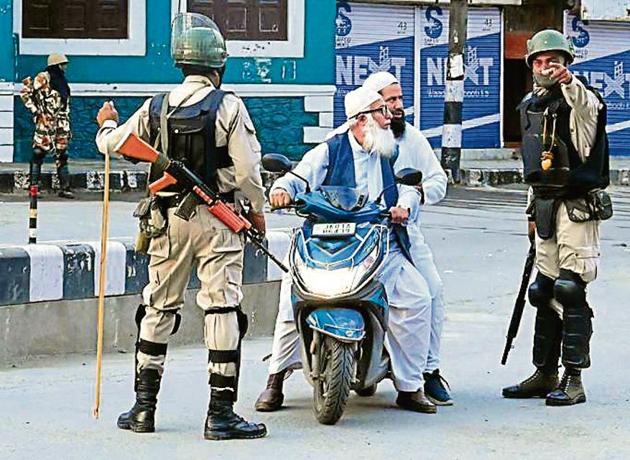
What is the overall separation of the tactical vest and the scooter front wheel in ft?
2.43

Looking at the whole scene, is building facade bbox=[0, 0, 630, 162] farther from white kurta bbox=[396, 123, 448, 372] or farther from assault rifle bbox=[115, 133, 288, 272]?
assault rifle bbox=[115, 133, 288, 272]

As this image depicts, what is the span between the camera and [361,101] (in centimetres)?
684

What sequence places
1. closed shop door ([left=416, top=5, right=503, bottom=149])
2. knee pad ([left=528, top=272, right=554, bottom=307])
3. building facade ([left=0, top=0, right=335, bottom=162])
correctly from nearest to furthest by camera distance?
knee pad ([left=528, top=272, right=554, bottom=307])
building facade ([left=0, top=0, right=335, bottom=162])
closed shop door ([left=416, top=5, right=503, bottom=149])

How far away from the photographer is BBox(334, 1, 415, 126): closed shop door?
2528 centimetres

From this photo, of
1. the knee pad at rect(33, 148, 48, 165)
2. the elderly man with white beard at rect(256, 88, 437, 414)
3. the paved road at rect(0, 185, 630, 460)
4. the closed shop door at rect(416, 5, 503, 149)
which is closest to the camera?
the paved road at rect(0, 185, 630, 460)

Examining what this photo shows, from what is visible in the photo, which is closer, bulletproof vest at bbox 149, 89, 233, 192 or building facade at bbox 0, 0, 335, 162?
bulletproof vest at bbox 149, 89, 233, 192

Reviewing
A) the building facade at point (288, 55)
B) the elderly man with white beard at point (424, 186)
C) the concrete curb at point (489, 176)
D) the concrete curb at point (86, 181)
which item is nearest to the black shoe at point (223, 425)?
the elderly man with white beard at point (424, 186)

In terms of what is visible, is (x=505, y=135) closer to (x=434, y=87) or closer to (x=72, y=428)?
(x=434, y=87)

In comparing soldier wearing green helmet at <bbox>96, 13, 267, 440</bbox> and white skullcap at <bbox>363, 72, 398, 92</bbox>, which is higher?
white skullcap at <bbox>363, 72, 398, 92</bbox>

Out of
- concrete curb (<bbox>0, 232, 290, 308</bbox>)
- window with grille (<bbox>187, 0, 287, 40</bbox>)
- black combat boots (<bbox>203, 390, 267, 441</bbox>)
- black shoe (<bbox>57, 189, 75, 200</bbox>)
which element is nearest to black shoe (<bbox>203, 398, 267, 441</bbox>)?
black combat boots (<bbox>203, 390, 267, 441</bbox>)

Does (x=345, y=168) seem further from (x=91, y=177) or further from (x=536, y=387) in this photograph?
(x=91, y=177)

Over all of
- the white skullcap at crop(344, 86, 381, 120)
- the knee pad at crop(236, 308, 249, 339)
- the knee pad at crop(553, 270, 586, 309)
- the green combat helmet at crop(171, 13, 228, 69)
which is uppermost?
the green combat helmet at crop(171, 13, 228, 69)

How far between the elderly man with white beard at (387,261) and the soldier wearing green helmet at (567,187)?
64 centimetres

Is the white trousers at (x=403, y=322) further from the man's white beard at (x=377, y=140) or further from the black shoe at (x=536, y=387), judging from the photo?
the black shoe at (x=536, y=387)
